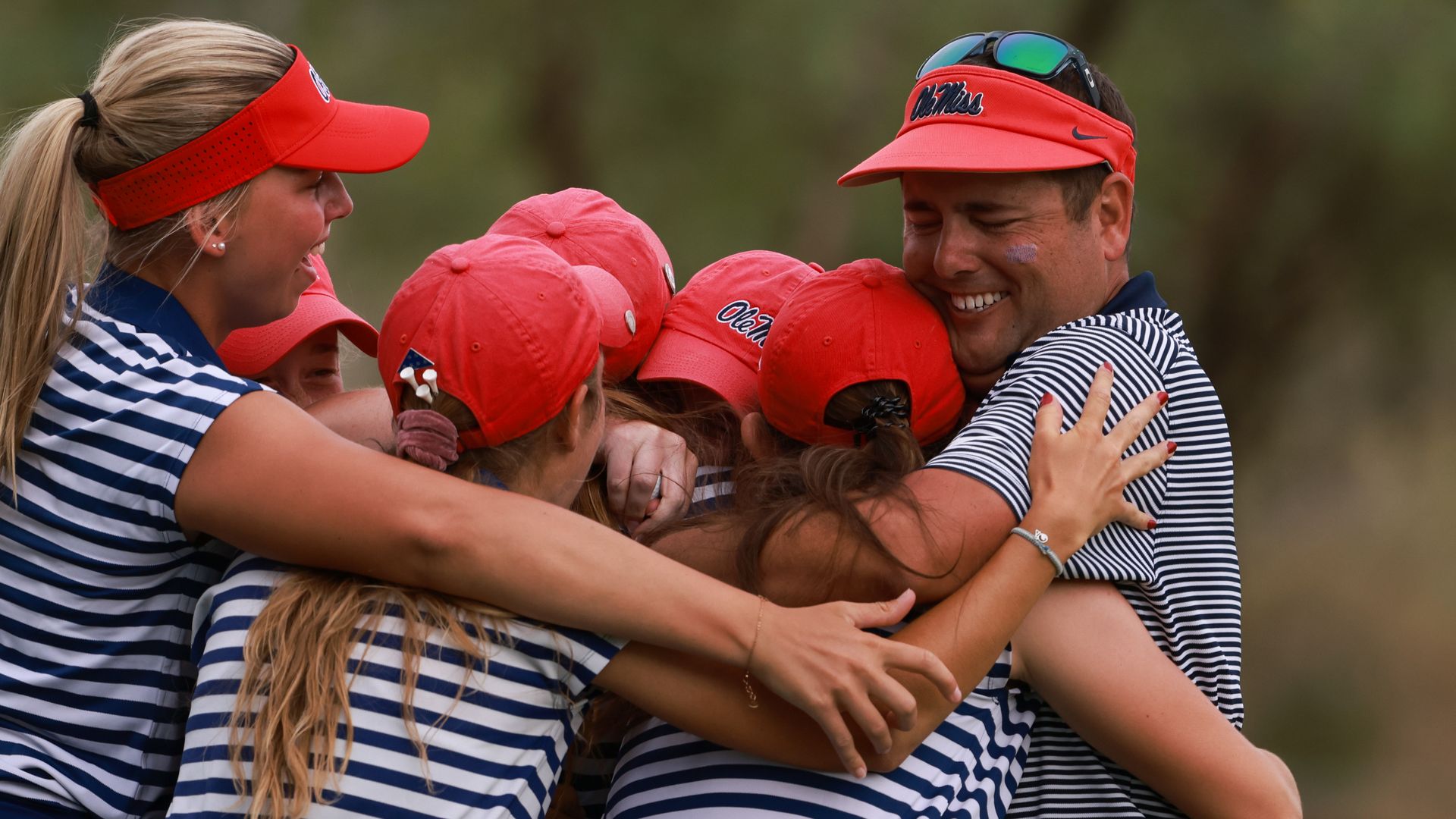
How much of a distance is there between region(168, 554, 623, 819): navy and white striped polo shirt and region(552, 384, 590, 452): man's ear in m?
0.26

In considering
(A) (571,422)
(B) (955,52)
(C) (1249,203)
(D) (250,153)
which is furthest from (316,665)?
(C) (1249,203)

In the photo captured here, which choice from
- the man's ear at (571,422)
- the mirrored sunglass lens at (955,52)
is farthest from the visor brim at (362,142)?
the mirrored sunglass lens at (955,52)

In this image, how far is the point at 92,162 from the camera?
5.71 ft

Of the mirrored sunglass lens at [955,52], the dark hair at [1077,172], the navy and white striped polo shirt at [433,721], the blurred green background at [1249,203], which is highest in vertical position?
the mirrored sunglass lens at [955,52]

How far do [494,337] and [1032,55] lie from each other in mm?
944

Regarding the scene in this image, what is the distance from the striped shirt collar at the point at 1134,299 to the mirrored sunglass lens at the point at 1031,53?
1.16 ft

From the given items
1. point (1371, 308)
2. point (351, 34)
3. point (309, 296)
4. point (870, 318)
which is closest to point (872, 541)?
point (870, 318)

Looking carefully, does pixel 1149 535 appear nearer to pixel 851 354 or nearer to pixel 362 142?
pixel 851 354

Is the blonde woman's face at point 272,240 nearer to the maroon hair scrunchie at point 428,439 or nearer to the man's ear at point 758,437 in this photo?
the maroon hair scrunchie at point 428,439

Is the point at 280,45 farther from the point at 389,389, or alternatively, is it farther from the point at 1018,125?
the point at 1018,125

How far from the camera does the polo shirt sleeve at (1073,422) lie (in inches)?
65.4

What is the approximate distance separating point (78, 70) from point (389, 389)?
5.38 meters

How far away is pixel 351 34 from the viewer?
Result: 645 centimetres

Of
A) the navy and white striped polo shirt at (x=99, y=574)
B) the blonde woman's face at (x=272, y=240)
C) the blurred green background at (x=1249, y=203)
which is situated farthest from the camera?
the blurred green background at (x=1249, y=203)
